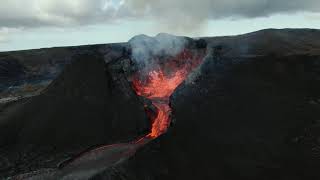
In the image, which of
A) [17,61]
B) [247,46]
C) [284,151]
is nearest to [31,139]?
[284,151]

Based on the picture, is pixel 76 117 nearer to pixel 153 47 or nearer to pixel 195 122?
pixel 195 122

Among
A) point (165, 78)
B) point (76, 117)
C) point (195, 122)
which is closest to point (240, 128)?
point (195, 122)

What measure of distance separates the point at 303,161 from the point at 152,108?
16.5 feet

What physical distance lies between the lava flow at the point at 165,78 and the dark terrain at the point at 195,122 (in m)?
0.71

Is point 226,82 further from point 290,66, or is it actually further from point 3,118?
point 3,118

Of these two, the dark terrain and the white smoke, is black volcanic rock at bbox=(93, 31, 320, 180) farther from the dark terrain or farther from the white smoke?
the white smoke

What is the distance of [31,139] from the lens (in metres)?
13.5

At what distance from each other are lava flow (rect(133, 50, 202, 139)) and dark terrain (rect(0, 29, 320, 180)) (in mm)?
714

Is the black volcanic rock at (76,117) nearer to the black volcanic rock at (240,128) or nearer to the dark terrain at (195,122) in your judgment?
the dark terrain at (195,122)

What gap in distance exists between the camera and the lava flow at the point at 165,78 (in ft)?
48.7

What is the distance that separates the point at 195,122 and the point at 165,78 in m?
3.60

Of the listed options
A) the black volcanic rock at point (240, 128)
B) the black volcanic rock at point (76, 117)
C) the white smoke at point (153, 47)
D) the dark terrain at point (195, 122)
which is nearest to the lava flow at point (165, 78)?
the white smoke at point (153, 47)

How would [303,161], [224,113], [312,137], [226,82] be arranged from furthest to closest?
[226,82]
[224,113]
[312,137]
[303,161]

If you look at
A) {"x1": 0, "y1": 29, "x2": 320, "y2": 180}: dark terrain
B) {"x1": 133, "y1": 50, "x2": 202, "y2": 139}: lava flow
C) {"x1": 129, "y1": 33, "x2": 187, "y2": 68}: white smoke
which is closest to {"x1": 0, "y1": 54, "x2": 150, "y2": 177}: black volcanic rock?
{"x1": 0, "y1": 29, "x2": 320, "y2": 180}: dark terrain
